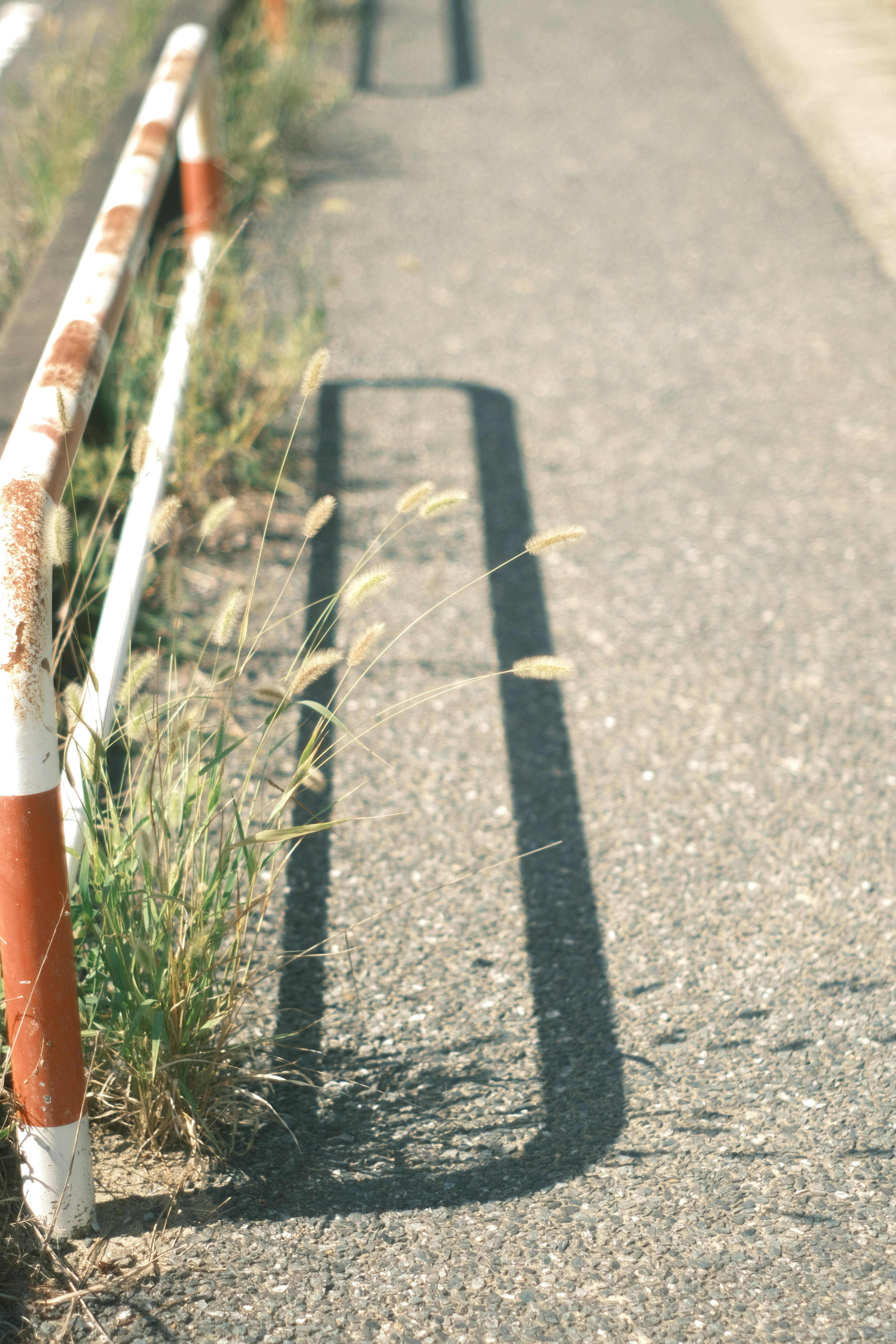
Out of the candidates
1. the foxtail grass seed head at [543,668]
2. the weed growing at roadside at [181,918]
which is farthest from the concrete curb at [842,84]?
the weed growing at roadside at [181,918]

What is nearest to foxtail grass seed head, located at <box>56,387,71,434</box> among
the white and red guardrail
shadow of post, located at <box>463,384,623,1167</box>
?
the white and red guardrail

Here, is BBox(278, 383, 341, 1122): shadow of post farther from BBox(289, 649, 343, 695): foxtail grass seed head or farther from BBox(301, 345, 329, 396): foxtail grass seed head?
BBox(301, 345, 329, 396): foxtail grass seed head

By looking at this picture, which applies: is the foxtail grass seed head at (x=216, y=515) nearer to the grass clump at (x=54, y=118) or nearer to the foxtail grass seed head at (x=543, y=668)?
the foxtail grass seed head at (x=543, y=668)

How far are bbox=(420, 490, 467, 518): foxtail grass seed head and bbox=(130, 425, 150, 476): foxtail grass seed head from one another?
0.44m

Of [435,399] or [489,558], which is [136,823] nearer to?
[489,558]

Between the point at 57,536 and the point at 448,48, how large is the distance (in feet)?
25.2

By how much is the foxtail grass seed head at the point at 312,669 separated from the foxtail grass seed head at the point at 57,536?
0.36 metres

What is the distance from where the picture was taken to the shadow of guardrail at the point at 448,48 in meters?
7.60

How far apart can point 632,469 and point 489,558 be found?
0.74 m

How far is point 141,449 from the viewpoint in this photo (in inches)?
81.0

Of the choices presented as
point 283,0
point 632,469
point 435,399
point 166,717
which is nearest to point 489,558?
point 632,469

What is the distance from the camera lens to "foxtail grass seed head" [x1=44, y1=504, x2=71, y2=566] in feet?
5.46

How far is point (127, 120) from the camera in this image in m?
4.32

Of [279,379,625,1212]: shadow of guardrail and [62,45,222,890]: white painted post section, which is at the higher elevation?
[62,45,222,890]: white painted post section
